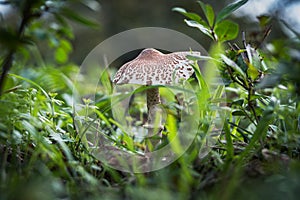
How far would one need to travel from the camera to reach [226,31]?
2.35ft

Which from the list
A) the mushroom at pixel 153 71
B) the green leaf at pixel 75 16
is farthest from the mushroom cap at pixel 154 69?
the green leaf at pixel 75 16

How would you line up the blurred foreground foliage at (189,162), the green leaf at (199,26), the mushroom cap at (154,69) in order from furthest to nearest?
the mushroom cap at (154,69)
the green leaf at (199,26)
the blurred foreground foliage at (189,162)

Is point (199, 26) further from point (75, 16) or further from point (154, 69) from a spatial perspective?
point (75, 16)

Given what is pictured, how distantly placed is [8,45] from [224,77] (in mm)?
435

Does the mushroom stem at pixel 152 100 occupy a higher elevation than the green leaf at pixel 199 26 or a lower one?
lower

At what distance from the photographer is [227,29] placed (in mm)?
714

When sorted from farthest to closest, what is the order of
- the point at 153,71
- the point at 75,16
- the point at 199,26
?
the point at 153,71
the point at 199,26
the point at 75,16

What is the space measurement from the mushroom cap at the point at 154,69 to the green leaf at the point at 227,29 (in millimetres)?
85

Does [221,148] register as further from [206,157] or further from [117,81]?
[117,81]

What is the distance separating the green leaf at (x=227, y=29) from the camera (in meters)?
0.71

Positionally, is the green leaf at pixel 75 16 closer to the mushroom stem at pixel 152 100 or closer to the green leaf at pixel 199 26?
the green leaf at pixel 199 26

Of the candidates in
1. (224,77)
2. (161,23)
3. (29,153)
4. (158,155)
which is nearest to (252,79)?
(224,77)

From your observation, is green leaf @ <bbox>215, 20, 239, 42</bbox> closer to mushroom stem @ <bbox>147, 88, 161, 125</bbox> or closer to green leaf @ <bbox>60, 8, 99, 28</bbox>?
mushroom stem @ <bbox>147, 88, 161, 125</bbox>

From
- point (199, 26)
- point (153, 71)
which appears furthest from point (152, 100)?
point (199, 26)
